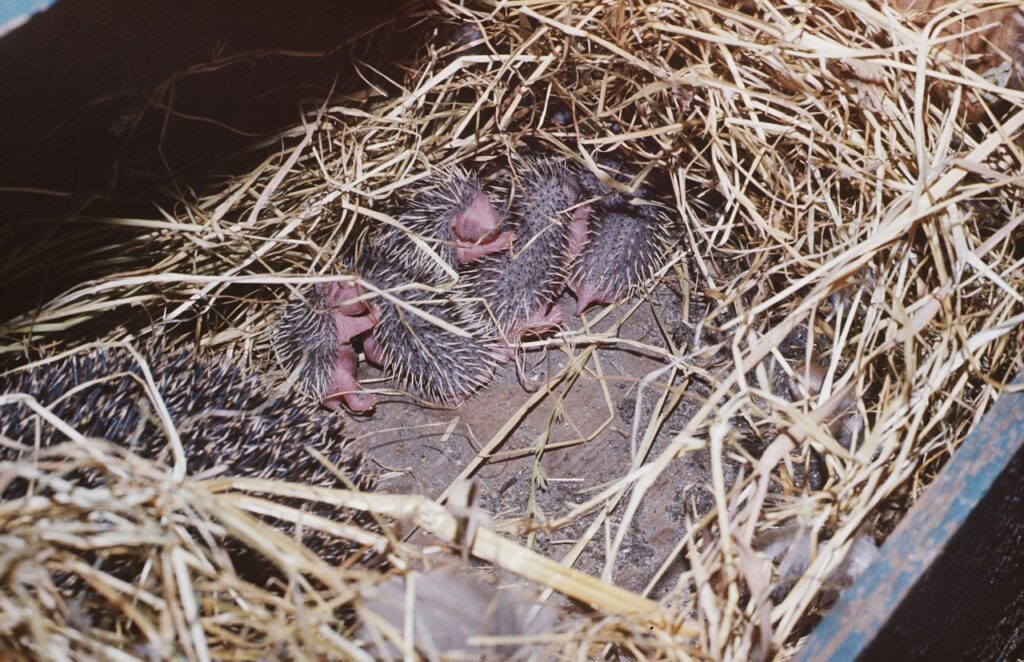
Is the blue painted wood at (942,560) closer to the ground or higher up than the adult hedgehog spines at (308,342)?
closer to the ground

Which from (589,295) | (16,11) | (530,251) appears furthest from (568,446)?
(16,11)

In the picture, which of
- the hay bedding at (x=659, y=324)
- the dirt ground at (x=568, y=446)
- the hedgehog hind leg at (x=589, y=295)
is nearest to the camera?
the hay bedding at (x=659, y=324)

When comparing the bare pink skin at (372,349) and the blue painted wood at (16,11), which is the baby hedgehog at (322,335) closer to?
the bare pink skin at (372,349)

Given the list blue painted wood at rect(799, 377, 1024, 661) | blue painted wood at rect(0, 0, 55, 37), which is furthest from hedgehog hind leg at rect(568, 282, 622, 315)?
blue painted wood at rect(0, 0, 55, 37)

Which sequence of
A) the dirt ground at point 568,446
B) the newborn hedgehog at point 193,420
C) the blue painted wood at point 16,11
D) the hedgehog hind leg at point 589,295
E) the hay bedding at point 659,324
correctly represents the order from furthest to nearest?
the hedgehog hind leg at point 589,295 < the dirt ground at point 568,446 < the newborn hedgehog at point 193,420 < the hay bedding at point 659,324 < the blue painted wood at point 16,11

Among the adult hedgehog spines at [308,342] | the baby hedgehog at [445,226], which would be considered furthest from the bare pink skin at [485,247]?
the adult hedgehog spines at [308,342]

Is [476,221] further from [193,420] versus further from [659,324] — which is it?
[193,420]
